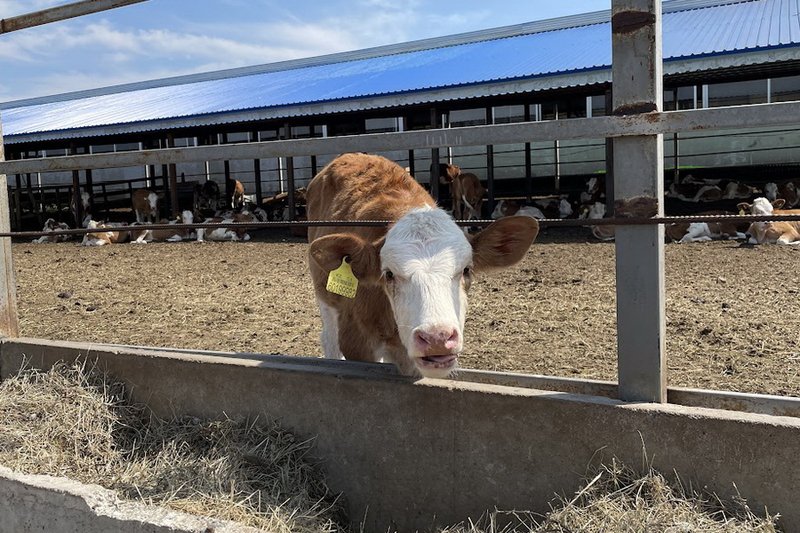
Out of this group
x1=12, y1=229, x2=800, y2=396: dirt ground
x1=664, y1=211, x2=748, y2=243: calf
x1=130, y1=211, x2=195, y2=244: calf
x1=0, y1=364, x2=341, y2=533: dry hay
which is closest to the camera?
x1=0, y1=364, x2=341, y2=533: dry hay

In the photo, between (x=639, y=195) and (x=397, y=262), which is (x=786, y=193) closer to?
(x=639, y=195)

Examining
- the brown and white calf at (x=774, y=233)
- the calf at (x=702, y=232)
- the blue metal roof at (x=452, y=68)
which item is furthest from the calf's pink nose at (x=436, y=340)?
the blue metal roof at (x=452, y=68)

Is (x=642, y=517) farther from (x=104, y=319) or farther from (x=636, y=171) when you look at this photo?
(x=104, y=319)

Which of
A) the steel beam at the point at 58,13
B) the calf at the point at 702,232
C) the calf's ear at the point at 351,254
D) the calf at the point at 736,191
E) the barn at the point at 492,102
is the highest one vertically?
the barn at the point at 492,102

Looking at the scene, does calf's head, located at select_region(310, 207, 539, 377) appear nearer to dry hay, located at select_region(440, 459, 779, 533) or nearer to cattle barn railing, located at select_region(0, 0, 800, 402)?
cattle barn railing, located at select_region(0, 0, 800, 402)

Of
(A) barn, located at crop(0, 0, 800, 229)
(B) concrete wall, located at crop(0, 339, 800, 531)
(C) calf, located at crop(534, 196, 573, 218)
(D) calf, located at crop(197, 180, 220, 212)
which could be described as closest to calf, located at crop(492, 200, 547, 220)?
(C) calf, located at crop(534, 196, 573, 218)

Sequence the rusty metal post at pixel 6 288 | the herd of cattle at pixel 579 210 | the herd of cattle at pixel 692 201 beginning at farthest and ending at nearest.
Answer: the herd of cattle at pixel 579 210, the herd of cattle at pixel 692 201, the rusty metal post at pixel 6 288

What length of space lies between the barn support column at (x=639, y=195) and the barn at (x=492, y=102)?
24.8 ft

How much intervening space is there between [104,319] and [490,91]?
33.9 feet

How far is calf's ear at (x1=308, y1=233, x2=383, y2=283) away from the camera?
327 cm

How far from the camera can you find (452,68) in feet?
66.7

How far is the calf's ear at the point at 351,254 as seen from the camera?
3.27m

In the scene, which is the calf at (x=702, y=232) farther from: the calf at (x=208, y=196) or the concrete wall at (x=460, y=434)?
the calf at (x=208, y=196)

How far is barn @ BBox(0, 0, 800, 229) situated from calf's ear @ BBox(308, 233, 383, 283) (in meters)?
6.97
